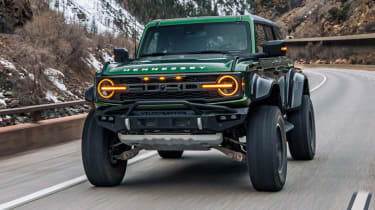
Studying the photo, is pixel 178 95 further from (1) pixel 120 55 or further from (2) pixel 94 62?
(2) pixel 94 62

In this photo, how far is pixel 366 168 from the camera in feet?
25.7

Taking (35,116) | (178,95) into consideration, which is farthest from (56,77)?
(178,95)

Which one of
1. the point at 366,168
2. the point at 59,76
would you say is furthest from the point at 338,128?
the point at 59,76

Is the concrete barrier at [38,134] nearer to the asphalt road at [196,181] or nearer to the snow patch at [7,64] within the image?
the asphalt road at [196,181]

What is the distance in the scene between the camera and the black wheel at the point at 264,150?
236 inches

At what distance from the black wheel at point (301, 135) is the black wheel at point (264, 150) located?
2.16m

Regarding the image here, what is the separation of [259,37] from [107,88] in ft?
7.52

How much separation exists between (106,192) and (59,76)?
90.4 ft

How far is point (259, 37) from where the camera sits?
7.62 meters

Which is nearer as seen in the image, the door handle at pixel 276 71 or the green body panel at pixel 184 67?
the green body panel at pixel 184 67

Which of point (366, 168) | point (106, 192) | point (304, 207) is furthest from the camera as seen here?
point (366, 168)

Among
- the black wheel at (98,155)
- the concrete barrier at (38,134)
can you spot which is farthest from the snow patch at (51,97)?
the black wheel at (98,155)

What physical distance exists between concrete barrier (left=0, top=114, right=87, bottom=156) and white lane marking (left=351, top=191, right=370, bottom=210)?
5899mm

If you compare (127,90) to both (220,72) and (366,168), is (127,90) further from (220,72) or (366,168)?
(366,168)
